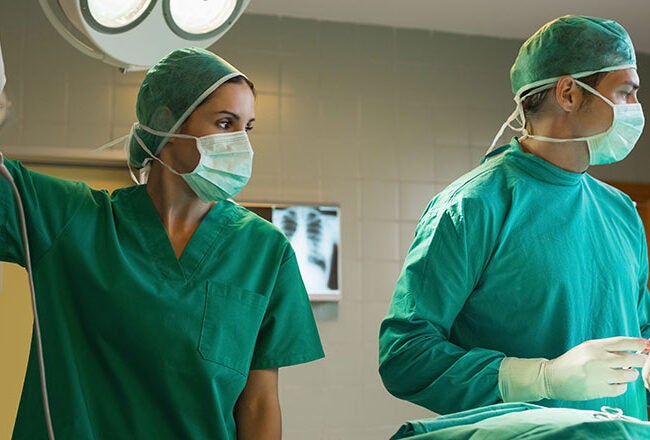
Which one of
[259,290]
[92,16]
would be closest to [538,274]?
[259,290]

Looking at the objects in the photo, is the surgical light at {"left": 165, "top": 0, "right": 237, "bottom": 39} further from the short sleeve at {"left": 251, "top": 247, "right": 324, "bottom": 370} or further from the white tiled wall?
the white tiled wall

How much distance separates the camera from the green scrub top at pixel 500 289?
1.68 metres

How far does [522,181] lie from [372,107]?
220 cm

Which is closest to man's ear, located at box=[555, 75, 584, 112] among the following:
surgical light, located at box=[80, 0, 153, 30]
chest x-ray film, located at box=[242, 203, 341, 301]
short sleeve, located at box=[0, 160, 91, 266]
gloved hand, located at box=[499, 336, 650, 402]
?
gloved hand, located at box=[499, 336, 650, 402]

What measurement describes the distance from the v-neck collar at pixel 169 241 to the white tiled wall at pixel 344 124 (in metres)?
1.97

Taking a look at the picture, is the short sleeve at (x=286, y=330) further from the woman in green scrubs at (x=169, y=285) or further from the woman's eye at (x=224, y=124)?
the woman's eye at (x=224, y=124)

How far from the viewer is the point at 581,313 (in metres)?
1.80

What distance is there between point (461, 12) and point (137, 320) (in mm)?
2802

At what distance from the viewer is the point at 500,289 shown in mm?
1782

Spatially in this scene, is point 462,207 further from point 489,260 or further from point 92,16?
point 92,16

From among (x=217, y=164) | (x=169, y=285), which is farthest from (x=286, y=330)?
(x=217, y=164)

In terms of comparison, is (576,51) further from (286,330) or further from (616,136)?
(286,330)

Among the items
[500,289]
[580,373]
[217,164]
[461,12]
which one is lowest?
[580,373]

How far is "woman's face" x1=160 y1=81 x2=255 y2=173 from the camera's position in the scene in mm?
1779
